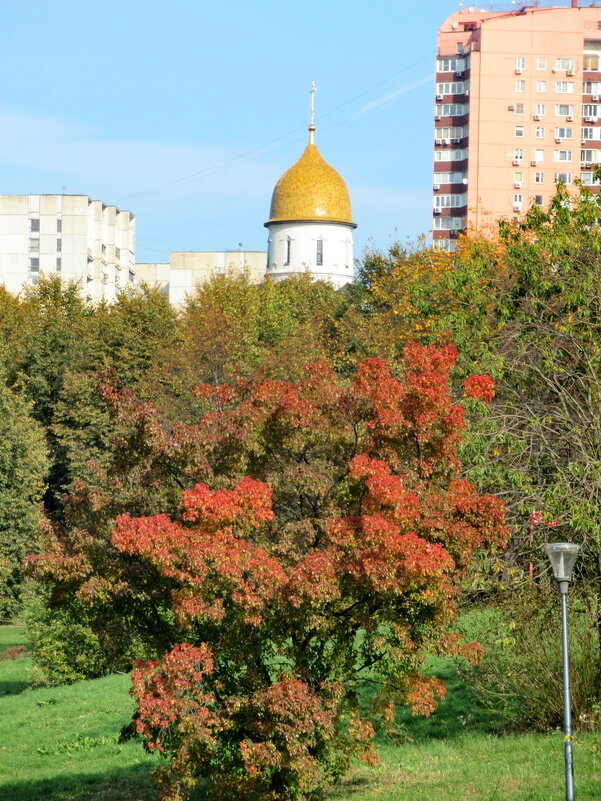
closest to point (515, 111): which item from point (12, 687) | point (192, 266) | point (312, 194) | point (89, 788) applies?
point (312, 194)

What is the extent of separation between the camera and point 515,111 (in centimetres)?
9931

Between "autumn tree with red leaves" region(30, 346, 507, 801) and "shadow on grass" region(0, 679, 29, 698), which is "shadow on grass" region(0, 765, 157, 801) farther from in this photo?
"shadow on grass" region(0, 679, 29, 698)

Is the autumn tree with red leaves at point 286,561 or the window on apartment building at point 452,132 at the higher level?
the window on apartment building at point 452,132

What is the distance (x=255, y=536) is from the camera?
16406 mm

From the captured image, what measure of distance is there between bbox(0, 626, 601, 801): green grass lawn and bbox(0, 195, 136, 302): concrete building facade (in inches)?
3319

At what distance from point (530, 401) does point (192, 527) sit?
8502mm

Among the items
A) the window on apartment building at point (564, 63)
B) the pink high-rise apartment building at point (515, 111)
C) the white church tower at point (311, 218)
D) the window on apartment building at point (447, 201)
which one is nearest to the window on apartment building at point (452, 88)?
the pink high-rise apartment building at point (515, 111)

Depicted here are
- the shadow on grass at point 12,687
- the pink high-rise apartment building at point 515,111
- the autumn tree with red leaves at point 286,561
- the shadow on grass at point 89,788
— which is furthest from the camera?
the pink high-rise apartment building at point 515,111

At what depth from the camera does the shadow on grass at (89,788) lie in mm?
20031

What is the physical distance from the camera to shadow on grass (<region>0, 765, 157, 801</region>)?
65.7 ft

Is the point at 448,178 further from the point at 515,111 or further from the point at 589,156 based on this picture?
the point at 589,156

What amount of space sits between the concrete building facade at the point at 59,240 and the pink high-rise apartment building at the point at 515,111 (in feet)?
102

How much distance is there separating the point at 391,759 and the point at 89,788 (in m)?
4.83

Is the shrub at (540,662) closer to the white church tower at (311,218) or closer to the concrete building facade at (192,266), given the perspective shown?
the white church tower at (311,218)
